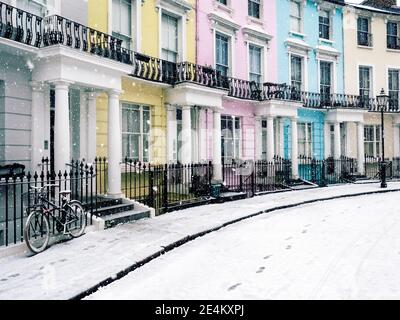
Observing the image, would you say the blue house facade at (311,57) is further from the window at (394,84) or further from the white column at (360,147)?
the window at (394,84)

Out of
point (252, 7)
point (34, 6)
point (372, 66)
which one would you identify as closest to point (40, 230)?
point (34, 6)

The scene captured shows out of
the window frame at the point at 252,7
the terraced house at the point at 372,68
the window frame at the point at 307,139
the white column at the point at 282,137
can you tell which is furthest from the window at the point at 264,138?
the terraced house at the point at 372,68

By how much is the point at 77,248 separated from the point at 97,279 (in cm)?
197

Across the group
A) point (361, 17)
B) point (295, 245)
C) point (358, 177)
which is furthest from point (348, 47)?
point (295, 245)

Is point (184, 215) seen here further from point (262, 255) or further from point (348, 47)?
point (348, 47)

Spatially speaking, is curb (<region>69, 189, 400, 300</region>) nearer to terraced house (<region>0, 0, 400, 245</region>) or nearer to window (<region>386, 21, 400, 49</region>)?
terraced house (<region>0, 0, 400, 245</region>)

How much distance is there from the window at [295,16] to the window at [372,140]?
321 inches

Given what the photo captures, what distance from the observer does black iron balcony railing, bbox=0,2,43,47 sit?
27.6 feet

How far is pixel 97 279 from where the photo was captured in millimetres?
4914

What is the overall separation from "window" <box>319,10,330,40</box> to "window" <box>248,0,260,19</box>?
17.3 ft

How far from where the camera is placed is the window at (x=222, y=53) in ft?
57.1

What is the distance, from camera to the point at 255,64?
1952 centimetres

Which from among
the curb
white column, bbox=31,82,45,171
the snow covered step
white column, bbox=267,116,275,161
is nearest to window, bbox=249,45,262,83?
white column, bbox=267,116,275,161

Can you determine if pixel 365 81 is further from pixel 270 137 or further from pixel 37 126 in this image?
pixel 37 126
